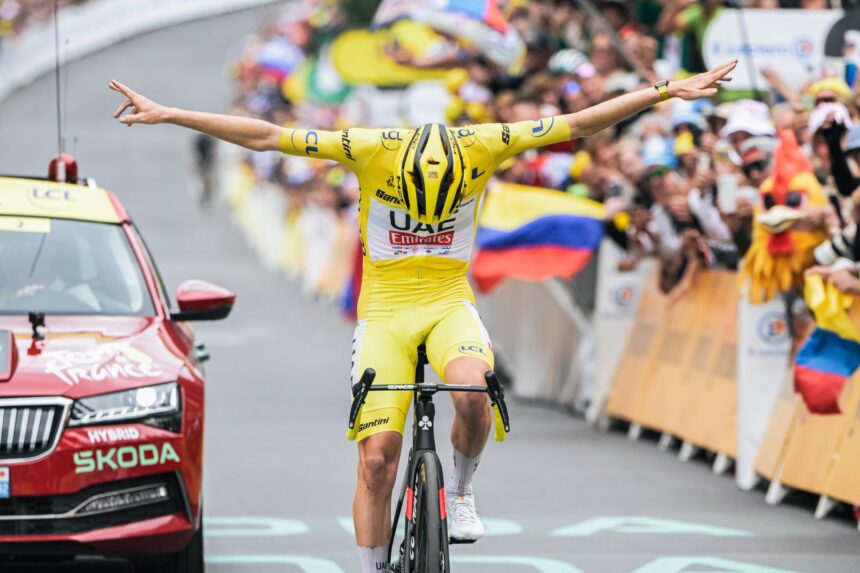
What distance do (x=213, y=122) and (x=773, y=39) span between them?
289 inches

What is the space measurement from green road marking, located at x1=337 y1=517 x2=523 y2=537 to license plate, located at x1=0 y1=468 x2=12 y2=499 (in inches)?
109

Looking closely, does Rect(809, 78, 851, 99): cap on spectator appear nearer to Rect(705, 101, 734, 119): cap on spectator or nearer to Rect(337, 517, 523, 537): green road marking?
Rect(705, 101, 734, 119): cap on spectator

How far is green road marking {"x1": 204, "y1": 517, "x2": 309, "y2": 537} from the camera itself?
32.0ft

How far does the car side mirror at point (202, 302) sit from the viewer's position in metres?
8.45

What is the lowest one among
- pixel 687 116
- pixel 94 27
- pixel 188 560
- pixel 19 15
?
pixel 188 560

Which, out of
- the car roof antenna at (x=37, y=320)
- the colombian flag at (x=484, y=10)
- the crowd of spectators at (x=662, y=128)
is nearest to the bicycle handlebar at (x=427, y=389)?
the car roof antenna at (x=37, y=320)

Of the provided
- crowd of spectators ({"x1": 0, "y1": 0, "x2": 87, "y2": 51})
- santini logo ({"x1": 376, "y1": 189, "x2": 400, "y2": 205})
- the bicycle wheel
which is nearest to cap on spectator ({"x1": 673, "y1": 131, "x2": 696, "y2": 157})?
santini logo ({"x1": 376, "y1": 189, "x2": 400, "y2": 205})

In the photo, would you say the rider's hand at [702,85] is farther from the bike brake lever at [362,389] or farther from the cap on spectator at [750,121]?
the cap on spectator at [750,121]

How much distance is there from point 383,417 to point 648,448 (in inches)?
274

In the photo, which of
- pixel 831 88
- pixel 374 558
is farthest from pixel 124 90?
pixel 831 88

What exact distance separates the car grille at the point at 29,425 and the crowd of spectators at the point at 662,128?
4.63m

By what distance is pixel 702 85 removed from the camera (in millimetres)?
7512

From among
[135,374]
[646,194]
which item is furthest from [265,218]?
[135,374]

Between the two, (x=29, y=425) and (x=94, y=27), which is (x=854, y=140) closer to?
(x=29, y=425)
